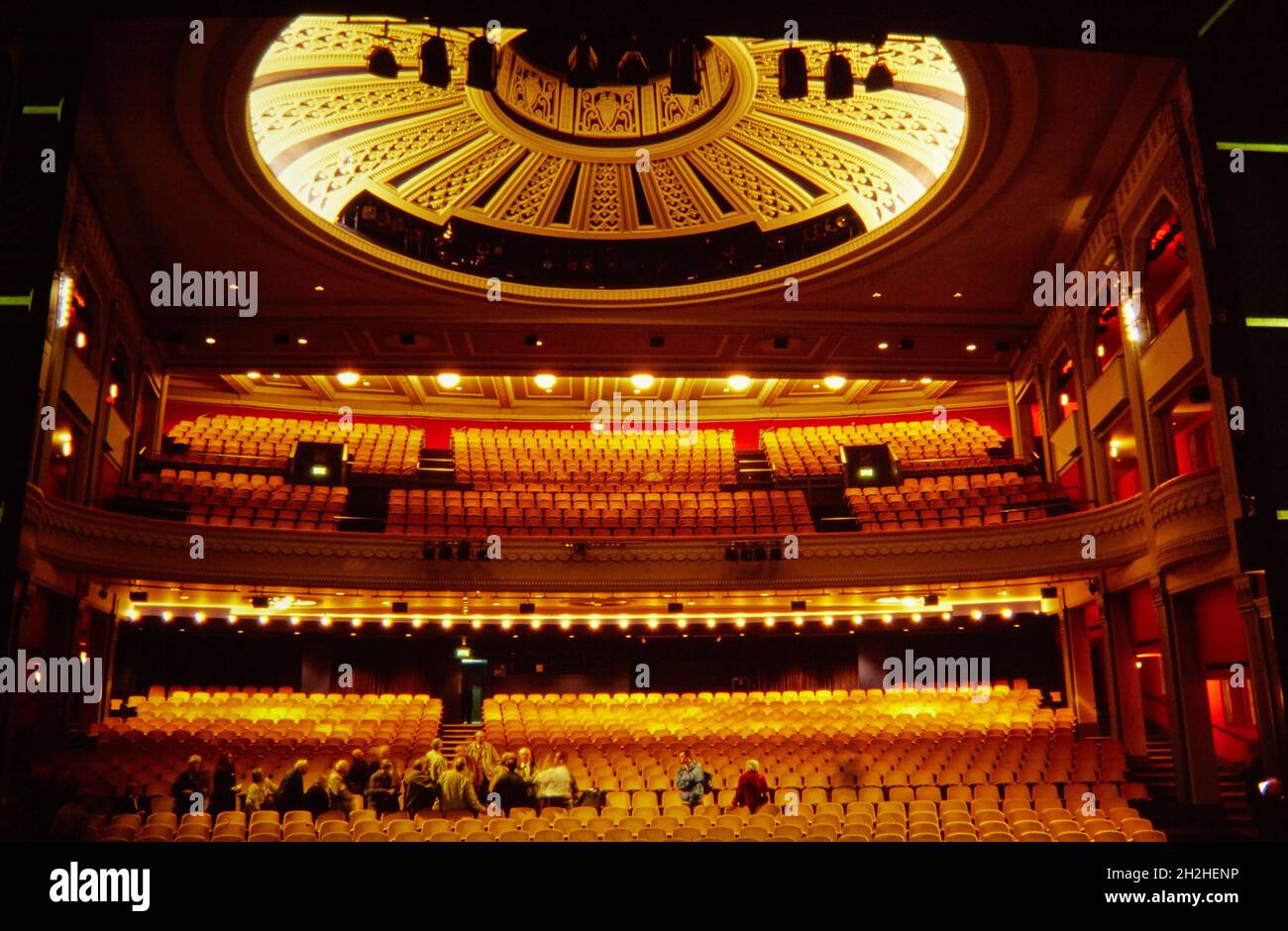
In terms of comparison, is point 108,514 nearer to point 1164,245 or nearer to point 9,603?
point 9,603

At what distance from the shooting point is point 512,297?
1533cm

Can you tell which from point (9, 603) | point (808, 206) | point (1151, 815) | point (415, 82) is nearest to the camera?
point (9, 603)

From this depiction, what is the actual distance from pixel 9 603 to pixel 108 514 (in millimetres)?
9210

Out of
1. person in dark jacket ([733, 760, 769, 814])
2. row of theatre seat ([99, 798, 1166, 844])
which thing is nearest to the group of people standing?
person in dark jacket ([733, 760, 769, 814])

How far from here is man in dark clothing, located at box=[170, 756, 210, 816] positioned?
29.7 ft

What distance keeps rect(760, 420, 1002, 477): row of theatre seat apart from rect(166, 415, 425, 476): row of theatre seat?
7.94 metres

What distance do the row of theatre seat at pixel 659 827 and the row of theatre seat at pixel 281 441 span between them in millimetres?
11867

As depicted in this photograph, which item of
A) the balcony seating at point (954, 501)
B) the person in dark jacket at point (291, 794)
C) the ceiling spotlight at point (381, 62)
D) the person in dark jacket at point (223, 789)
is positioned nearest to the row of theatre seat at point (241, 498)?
the person in dark jacket at point (223, 789)

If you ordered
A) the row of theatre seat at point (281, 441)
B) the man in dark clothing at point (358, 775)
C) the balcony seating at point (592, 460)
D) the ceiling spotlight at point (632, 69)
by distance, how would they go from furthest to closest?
the balcony seating at point (592, 460) < the row of theatre seat at point (281, 441) < the ceiling spotlight at point (632, 69) < the man in dark clothing at point (358, 775)

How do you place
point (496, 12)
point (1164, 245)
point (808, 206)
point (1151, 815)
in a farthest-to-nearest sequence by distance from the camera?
point (808, 206) → point (1164, 245) → point (1151, 815) → point (496, 12)

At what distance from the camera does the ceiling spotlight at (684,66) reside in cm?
930

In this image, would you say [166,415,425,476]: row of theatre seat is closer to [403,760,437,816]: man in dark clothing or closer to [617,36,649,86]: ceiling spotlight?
[617,36,649,86]: ceiling spotlight

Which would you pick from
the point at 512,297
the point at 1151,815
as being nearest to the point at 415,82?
the point at 512,297

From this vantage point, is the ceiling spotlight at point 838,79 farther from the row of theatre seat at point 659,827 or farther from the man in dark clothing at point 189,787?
the man in dark clothing at point 189,787
